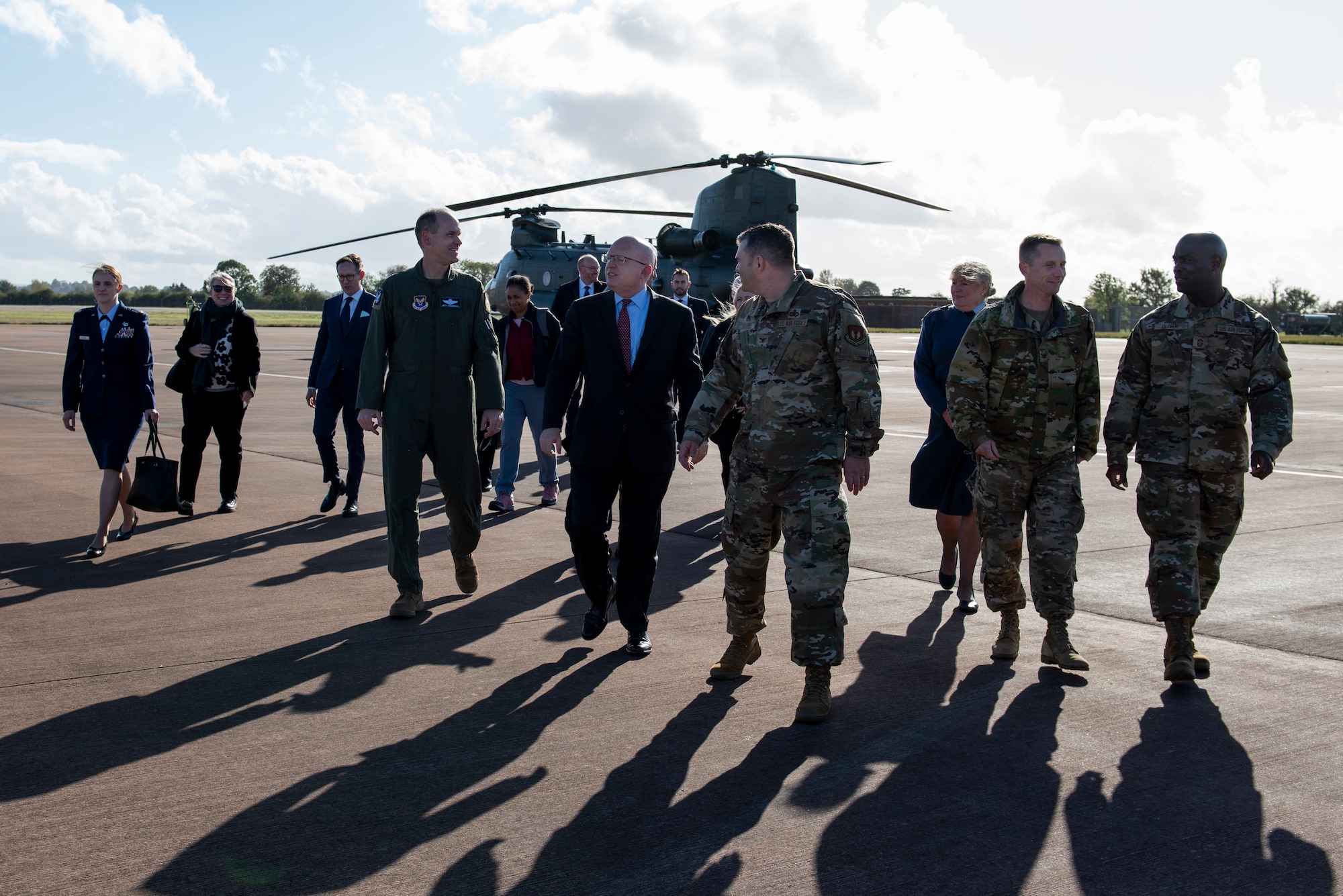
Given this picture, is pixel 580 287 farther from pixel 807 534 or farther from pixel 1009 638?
pixel 807 534

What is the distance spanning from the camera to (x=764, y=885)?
3.25 m

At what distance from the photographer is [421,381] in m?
6.27

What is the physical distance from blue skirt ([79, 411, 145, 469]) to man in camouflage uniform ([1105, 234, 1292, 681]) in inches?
248

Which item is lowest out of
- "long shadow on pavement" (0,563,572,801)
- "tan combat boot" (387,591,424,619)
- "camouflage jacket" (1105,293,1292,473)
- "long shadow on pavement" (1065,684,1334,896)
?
"long shadow on pavement" (1065,684,1334,896)

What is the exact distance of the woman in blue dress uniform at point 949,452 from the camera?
21.5ft

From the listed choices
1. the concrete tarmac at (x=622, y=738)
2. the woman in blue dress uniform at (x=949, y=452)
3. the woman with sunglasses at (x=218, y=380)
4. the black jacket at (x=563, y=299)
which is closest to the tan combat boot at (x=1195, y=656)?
the concrete tarmac at (x=622, y=738)

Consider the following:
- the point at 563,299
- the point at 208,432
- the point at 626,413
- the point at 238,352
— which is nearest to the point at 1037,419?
the point at 626,413

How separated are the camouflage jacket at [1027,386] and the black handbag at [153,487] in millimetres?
5458

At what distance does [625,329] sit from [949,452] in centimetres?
213

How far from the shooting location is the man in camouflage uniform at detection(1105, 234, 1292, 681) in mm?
5168

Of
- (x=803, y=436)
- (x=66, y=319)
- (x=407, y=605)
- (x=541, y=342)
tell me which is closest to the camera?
(x=803, y=436)

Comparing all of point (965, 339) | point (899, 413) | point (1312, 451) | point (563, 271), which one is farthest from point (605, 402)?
point (563, 271)

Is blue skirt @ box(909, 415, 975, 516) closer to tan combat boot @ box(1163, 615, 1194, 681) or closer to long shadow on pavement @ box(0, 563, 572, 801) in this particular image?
tan combat boot @ box(1163, 615, 1194, 681)

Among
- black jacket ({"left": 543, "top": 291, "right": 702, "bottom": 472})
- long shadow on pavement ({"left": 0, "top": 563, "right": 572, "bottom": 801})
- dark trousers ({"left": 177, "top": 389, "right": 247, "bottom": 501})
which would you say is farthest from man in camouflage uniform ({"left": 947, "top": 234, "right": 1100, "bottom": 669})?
dark trousers ({"left": 177, "top": 389, "right": 247, "bottom": 501})
